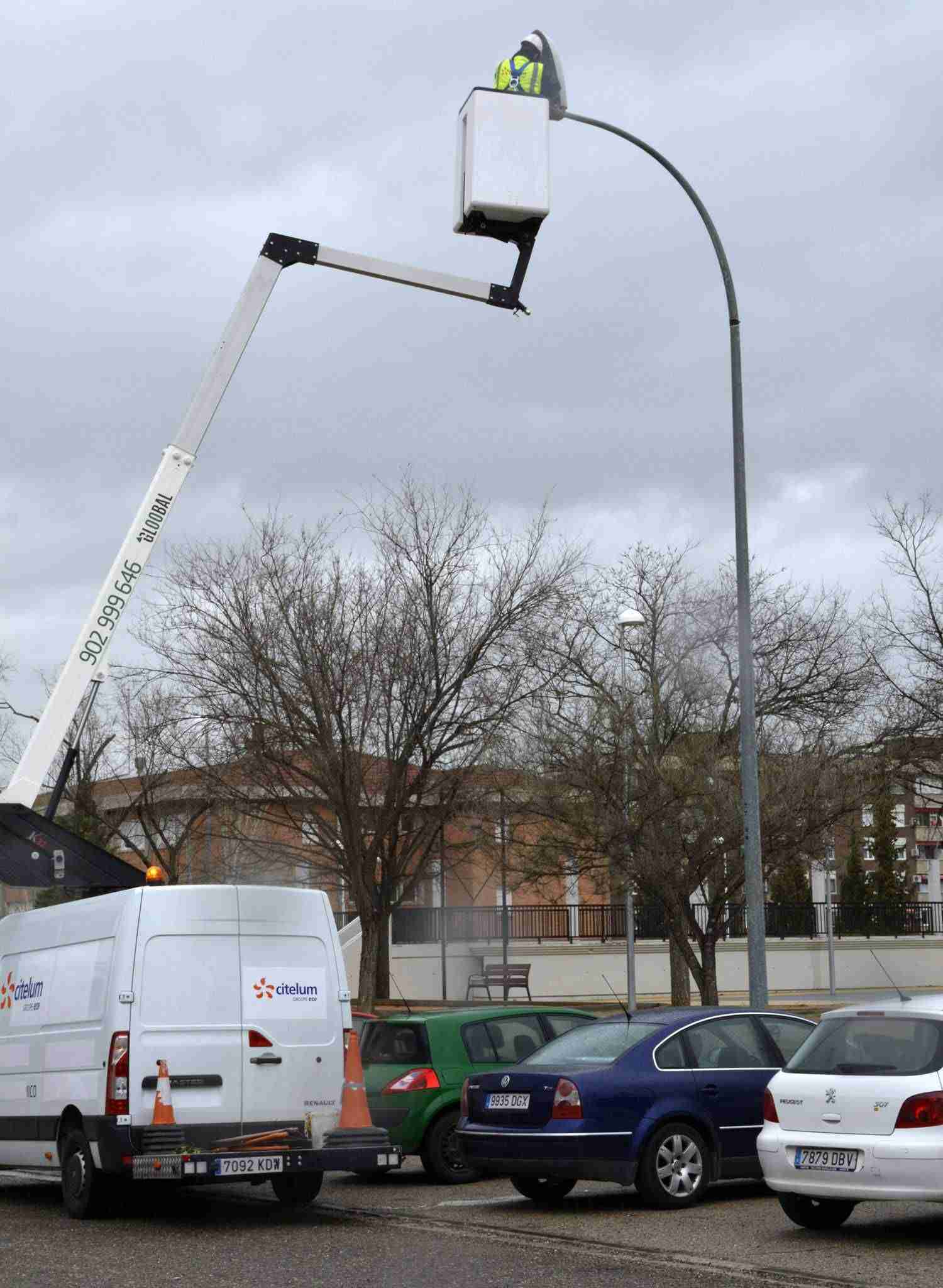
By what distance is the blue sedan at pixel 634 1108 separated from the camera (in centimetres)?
1131

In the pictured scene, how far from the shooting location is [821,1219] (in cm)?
1055

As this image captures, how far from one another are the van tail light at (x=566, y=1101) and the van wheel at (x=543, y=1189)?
1218 millimetres

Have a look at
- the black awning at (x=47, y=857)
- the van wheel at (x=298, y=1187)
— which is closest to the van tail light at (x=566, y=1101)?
the van wheel at (x=298, y=1187)

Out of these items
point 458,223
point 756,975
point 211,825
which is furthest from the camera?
point 211,825

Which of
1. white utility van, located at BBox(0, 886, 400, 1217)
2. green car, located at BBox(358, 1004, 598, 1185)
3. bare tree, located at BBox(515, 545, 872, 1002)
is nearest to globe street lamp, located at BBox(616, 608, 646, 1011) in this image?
bare tree, located at BBox(515, 545, 872, 1002)

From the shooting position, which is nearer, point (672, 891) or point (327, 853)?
point (672, 891)

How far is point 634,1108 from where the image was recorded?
11406 mm

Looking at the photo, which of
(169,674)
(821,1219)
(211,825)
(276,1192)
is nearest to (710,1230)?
(821,1219)

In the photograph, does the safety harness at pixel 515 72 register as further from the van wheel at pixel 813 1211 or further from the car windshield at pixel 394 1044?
the van wheel at pixel 813 1211

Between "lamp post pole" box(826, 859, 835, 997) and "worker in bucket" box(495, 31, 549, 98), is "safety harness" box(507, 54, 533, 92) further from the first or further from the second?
"lamp post pole" box(826, 859, 835, 997)

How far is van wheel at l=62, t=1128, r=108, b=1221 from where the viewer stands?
11664 millimetres

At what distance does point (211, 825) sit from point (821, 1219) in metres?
22.0

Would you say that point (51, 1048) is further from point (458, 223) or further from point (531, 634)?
point (531, 634)

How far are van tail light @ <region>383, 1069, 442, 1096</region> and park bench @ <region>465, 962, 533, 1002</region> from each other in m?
20.4
